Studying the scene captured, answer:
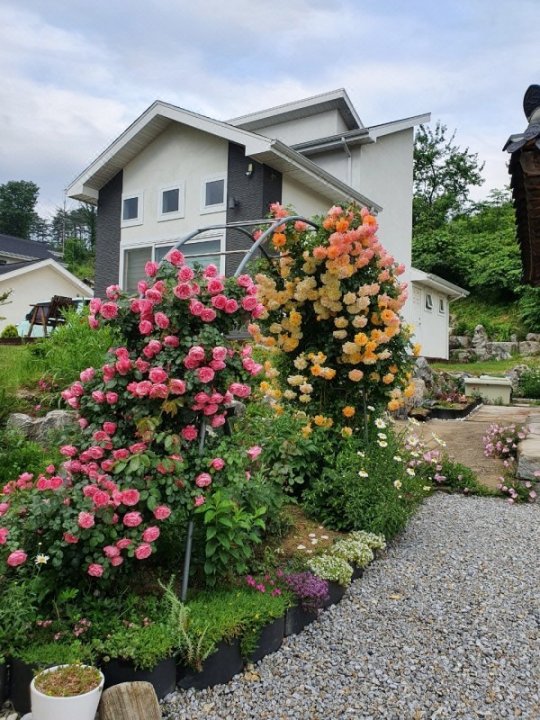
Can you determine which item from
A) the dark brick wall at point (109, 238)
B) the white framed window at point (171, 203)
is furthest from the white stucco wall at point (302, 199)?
the dark brick wall at point (109, 238)

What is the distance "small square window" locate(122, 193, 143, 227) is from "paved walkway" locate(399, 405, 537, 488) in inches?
302

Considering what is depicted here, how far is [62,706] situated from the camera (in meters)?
1.68

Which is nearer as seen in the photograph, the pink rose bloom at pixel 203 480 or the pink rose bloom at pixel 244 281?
the pink rose bloom at pixel 203 480

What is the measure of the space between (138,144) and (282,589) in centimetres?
1127

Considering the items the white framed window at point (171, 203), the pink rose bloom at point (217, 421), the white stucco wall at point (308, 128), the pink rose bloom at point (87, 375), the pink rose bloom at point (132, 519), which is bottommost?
the pink rose bloom at point (132, 519)

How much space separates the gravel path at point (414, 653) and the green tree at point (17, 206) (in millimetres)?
45042

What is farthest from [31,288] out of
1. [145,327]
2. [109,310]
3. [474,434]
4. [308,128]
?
[145,327]

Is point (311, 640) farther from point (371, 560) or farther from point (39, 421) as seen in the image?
point (39, 421)

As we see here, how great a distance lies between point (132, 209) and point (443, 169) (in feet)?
67.8

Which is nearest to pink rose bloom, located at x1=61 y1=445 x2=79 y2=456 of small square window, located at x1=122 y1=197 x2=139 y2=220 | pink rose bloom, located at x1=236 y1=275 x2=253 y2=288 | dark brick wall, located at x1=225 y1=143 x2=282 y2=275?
pink rose bloom, located at x1=236 y1=275 x2=253 y2=288

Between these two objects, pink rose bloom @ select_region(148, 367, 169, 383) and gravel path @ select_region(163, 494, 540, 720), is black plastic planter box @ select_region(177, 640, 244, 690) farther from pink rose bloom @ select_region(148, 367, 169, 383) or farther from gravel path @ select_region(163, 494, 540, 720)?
pink rose bloom @ select_region(148, 367, 169, 383)

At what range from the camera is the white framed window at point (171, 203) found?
11211 mm

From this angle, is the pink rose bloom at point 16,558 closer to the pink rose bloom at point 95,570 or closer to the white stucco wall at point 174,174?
the pink rose bloom at point 95,570

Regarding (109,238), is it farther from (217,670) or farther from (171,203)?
(217,670)
